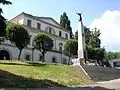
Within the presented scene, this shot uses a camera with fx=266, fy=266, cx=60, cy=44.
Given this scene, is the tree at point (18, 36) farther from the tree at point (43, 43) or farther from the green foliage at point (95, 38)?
the green foliage at point (95, 38)

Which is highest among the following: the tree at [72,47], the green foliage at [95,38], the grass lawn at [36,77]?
the green foliage at [95,38]

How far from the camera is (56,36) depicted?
206 ft

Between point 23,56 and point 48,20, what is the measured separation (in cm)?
1349

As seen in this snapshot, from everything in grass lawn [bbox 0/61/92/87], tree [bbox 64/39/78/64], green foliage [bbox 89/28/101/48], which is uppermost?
green foliage [bbox 89/28/101/48]

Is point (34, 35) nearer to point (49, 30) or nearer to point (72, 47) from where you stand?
point (49, 30)

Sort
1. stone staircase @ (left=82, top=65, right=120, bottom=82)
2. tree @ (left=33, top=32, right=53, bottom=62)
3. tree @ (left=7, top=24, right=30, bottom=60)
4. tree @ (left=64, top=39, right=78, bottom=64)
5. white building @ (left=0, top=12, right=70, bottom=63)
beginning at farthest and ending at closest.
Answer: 1. white building @ (left=0, top=12, right=70, bottom=63)
2. tree @ (left=64, top=39, right=78, bottom=64)
3. tree @ (left=33, top=32, right=53, bottom=62)
4. tree @ (left=7, top=24, right=30, bottom=60)
5. stone staircase @ (left=82, top=65, right=120, bottom=82)

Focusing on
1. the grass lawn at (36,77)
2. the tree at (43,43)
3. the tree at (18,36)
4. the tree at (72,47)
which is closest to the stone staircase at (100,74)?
the grass lawn at (36,77)

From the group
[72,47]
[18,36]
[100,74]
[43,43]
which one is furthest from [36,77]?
[72,47]

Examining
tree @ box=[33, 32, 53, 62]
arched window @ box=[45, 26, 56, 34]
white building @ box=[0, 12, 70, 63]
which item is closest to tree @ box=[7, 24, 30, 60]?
tree @ box=[33, 32, 53, 62]

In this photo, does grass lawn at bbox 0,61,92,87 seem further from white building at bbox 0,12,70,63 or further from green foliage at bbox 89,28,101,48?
green foliage at bbox 89,28,101,48

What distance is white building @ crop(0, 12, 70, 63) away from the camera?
51.2 m

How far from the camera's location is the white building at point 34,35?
51.2 meters

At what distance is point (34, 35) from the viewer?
5603 cm

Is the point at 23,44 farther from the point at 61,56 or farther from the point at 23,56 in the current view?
the point at 61,56
